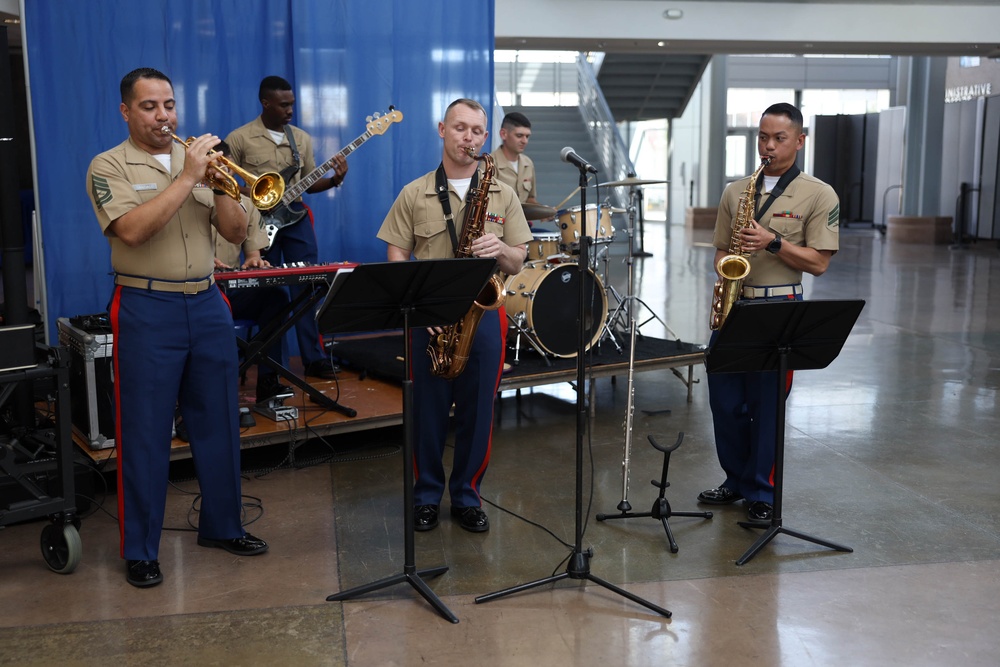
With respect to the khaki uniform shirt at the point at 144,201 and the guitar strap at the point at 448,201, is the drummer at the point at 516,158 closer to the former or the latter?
the guitar strap at the point at 448,201

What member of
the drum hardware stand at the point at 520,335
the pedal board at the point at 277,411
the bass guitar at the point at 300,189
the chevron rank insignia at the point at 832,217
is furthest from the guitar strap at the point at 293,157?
the chevron rank insignia at the point at 832,217

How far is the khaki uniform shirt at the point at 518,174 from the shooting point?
7.97 metres

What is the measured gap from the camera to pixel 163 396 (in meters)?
3.77

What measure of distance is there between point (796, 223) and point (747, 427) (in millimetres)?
1022

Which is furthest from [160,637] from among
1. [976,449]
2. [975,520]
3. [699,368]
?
[699,368]

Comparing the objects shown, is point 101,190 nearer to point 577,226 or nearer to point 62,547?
point 62,547

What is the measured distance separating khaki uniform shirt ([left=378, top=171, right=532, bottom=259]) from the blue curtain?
9.86 ft

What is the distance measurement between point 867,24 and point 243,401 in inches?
413

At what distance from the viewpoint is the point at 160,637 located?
11.0ft

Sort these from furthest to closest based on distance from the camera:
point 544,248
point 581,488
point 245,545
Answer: point 544,248
point 245,545
point 581,488

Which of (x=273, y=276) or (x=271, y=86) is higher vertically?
(x=271, y=86)

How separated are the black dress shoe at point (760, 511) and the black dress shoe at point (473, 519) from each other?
1261 mm

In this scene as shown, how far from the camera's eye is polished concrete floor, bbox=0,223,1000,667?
3.31m

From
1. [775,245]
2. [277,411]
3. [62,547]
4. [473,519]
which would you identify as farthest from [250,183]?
[775,245]
